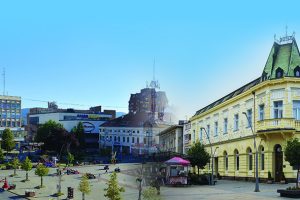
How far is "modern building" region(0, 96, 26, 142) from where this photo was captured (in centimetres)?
18712

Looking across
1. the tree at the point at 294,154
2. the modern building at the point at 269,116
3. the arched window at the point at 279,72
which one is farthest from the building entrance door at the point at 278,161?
the tree at the point at 294,154

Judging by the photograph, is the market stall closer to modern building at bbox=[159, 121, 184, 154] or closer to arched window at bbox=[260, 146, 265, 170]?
arched window at bbox=[260, 146, 265, 170]

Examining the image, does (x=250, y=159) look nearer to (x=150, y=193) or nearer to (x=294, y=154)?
(x=294, y=154)

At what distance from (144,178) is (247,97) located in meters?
36.7

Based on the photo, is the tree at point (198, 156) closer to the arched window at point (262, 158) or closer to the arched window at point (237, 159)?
the arched window at point (237, 159)

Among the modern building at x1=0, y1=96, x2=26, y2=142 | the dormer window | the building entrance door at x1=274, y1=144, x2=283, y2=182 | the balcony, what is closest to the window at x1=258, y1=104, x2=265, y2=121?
the balcony

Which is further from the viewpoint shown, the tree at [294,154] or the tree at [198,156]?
the tree at [198,156]

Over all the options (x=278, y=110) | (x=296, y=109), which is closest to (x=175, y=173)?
(x=278, y=110)

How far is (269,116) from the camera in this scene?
52.8m

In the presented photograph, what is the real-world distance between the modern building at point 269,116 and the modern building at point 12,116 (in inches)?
5410

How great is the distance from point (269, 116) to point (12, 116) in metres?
151

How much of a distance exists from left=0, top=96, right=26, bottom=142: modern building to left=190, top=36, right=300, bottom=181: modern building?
137 meters

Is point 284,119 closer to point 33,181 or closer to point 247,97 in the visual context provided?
point 247,97

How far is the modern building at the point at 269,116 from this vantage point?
2028 inches
